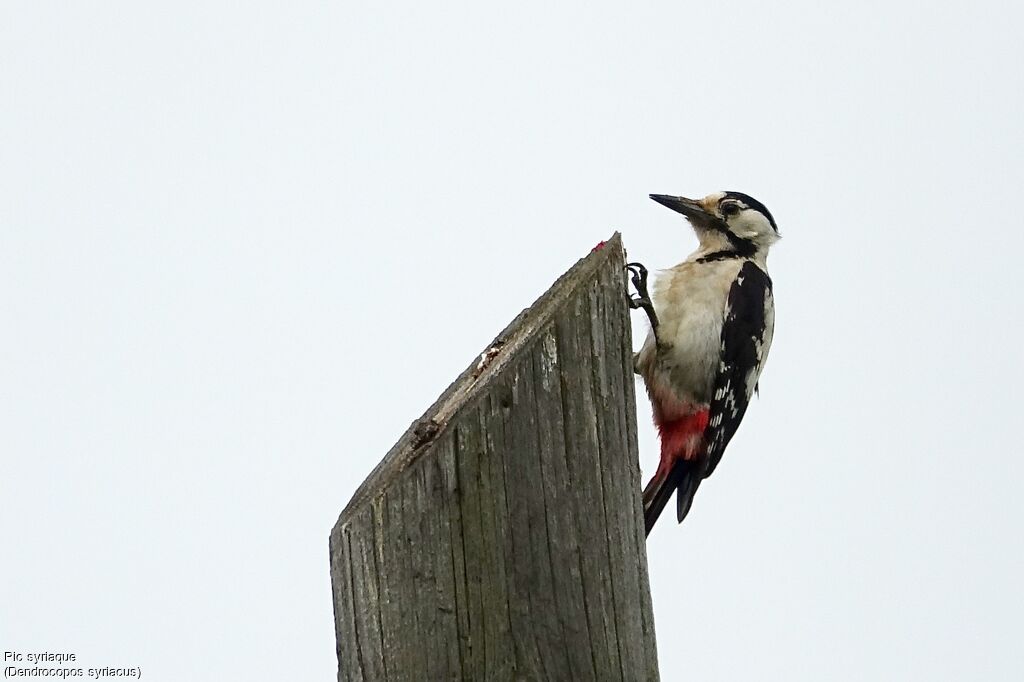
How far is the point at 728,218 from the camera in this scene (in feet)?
16.8

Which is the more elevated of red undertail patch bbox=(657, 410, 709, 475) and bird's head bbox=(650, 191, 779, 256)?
Answer: bird's head bbox=(650, 191, 779, 256)

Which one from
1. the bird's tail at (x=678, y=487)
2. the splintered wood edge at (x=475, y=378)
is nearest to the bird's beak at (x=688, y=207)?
the bird's tail at (x=678, y=487)

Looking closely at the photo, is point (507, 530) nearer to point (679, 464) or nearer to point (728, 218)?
point (679, 464)

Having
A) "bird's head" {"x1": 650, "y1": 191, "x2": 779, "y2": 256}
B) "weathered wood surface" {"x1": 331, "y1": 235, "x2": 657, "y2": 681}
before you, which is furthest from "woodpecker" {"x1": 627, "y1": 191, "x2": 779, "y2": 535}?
"weathered wood surface" {"x1": 331, "y1": 235, "x2": 657, "y2": 681}

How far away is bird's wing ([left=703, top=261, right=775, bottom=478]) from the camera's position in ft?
15.3

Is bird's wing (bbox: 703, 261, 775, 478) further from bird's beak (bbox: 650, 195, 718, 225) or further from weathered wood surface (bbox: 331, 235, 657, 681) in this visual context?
weathered wood surface (bbox: 331, 235, 657, 681)

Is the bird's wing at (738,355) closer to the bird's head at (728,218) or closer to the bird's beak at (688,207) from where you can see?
the bird's head at (728,218)

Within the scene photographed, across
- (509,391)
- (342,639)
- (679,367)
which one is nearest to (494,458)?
(509,391)

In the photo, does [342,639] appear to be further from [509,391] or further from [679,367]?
[679,367]

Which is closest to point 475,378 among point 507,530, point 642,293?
point 507,530

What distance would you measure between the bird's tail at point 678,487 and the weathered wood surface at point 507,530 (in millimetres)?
2095

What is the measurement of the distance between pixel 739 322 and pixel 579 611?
263cm

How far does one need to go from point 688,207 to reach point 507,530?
3134 mm

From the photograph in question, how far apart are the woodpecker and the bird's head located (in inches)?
6.7
